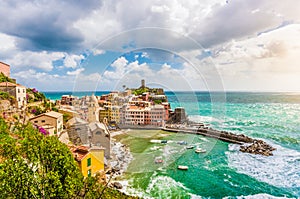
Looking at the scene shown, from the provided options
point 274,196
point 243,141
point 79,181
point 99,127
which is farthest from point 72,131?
point 243,141

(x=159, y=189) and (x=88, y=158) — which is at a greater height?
(x=88, y=158)

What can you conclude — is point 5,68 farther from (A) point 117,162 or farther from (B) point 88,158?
(B) point 88,158

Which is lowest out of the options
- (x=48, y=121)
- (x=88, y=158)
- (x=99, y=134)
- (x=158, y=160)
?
(x=158, y=160)

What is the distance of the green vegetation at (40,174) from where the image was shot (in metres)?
1.05

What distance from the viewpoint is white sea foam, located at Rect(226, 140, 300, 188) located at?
169 inches

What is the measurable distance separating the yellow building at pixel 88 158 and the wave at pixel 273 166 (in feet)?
12.1

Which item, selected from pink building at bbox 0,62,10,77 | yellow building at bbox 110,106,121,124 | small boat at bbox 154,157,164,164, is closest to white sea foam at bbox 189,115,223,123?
yellow building at bbox 110,106,121,124

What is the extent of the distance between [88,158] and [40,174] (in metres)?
1.93

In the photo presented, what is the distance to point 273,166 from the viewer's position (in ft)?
16.7

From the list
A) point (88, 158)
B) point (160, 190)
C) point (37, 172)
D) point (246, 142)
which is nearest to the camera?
point (37, 172)

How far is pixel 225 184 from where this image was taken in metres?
4.03

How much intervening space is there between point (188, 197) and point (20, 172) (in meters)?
3.20

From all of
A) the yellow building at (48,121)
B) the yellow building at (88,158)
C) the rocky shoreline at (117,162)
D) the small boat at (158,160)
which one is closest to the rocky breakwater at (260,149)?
the small boat at (158,160)

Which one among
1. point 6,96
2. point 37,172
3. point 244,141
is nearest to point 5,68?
point 6,96
